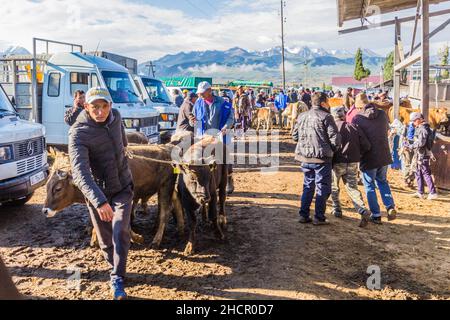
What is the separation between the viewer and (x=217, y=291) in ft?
13.7

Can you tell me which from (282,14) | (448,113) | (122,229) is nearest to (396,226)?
(122,229)

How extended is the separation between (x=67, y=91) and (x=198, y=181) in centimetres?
676

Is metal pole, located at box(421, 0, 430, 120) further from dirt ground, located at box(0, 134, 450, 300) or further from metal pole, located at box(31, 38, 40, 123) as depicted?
metal pole, located at box(31, 38, 40, 123)

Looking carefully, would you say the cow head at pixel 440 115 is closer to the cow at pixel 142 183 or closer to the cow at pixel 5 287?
the cow at pixel 142 183

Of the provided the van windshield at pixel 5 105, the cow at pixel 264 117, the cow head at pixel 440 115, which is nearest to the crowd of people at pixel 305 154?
the van windshield at pixel 5 105

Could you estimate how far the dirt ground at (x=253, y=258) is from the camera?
167 inches

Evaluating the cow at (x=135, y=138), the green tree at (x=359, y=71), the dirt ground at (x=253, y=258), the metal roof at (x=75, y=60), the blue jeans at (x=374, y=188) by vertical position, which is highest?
the green tree at (x=359, y=71)

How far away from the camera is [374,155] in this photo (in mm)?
6410

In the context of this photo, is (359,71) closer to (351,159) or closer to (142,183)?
(351,159)

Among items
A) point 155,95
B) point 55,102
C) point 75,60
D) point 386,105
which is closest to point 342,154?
point 386,105

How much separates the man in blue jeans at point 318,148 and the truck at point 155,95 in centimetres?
721

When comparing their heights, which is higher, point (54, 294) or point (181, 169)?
point (181, 169)
